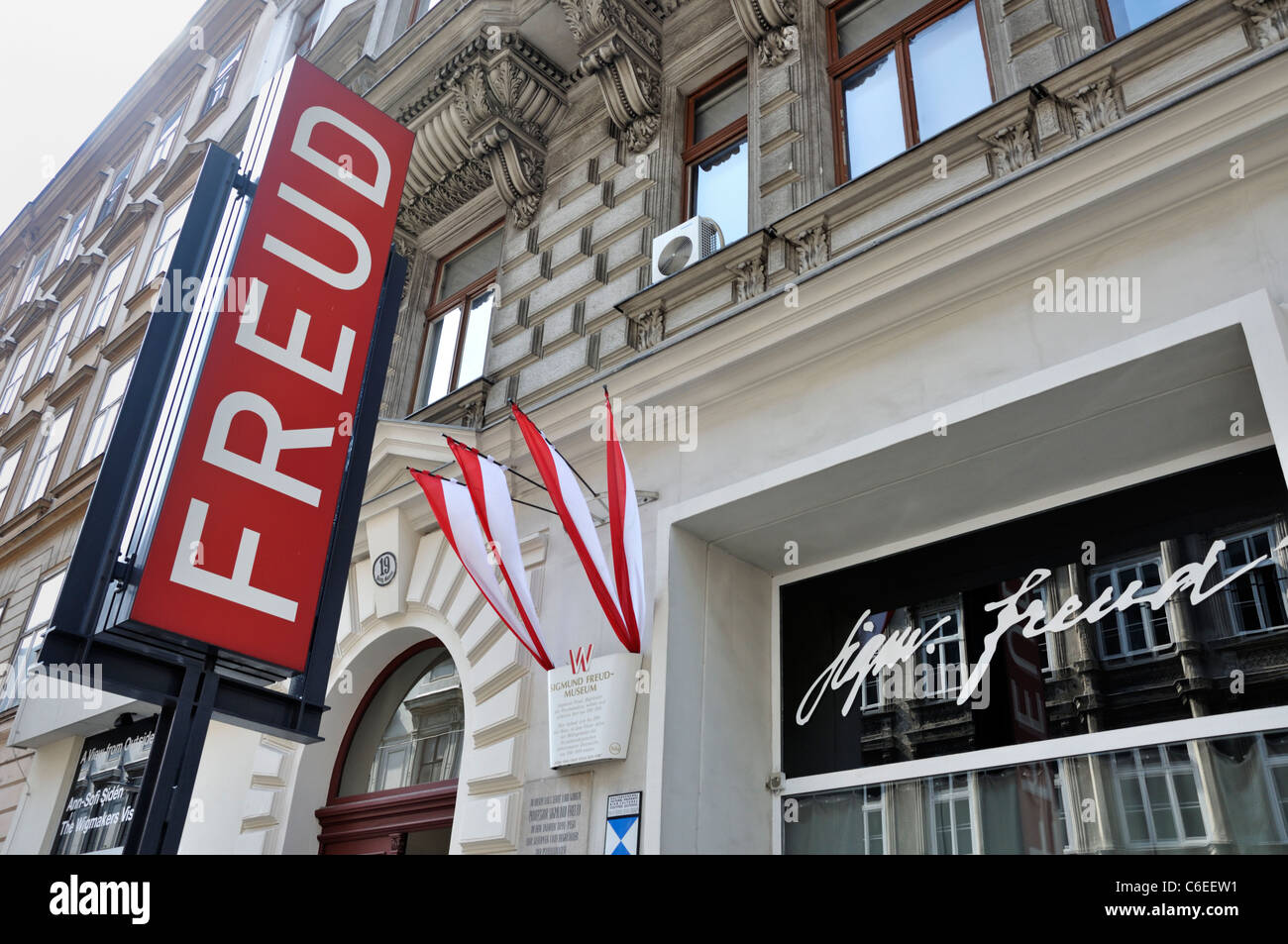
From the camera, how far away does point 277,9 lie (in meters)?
17.8

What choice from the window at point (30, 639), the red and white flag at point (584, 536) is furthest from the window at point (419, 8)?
the red and white flag at point (584, 536)

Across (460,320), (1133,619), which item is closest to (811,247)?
(1133,619)

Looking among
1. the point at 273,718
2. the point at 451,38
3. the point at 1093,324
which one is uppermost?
the point at 451,38

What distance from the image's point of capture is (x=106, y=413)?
14.9 metres

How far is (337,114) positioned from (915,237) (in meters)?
3.57

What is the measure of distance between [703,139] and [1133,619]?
17.9ft

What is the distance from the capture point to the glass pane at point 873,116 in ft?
22.8

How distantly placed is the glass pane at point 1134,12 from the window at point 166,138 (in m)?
17.4

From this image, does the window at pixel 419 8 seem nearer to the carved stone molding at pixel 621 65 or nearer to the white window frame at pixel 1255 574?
the carved stone molding at pixel 621 65

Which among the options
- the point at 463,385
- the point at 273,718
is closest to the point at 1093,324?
the point at 273,718
